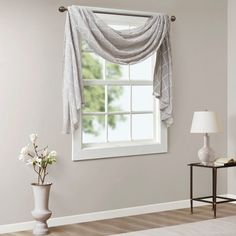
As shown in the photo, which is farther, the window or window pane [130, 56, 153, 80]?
window pane [130, 56, 153, 80]

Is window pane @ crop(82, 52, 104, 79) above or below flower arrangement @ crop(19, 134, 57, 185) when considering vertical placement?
above

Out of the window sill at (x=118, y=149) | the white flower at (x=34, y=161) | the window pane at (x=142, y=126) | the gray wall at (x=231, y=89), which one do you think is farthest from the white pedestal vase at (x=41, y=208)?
the gray wall at (x=231, y=89)

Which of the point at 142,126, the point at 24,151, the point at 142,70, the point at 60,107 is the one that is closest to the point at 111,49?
the point at 142,70

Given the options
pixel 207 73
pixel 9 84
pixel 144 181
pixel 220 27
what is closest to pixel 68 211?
pixel 144 181

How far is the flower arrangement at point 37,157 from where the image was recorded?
5651 millimetres

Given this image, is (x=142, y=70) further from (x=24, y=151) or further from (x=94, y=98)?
(x=24, y=151)

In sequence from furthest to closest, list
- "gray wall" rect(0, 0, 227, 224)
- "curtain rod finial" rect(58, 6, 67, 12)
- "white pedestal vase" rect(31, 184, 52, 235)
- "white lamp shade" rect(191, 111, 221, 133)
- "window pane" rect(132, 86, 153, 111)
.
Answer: "window pane" rect(132, 86, 153, 111) < "white lamp shade" rect(191, 111, 221, 133) < "curtain rod finial" rect(58, 6, 67, 12) < "gray wall" rect(0, 0, 227, 224) < "white pedestal vase" rect(31, 184, 52, 235)

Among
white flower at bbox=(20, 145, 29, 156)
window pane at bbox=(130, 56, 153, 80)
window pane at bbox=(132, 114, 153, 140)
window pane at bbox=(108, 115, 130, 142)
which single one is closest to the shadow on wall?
window pane at bbox=(132, 114, 153, 140)

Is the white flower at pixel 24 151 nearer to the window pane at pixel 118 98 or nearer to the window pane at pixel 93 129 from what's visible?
the window pane at pixel 93 129

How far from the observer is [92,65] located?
20.9 ft

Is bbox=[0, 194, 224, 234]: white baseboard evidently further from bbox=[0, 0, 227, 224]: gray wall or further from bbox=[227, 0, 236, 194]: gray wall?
bbox=[227, 0, 236, 194]: gray wall

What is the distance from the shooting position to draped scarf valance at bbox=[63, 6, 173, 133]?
19.5ft

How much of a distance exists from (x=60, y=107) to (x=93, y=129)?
0.58m

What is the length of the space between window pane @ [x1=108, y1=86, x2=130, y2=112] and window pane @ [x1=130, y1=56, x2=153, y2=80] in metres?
0.18
